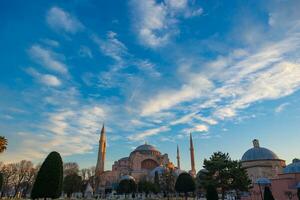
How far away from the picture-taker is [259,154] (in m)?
48.5

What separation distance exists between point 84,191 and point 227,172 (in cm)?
3392

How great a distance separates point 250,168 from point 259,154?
3.56 meters

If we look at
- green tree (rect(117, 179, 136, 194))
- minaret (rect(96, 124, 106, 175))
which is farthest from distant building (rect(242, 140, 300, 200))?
minaret (rect(96, 124, 106, 175))

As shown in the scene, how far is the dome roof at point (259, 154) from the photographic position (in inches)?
1885

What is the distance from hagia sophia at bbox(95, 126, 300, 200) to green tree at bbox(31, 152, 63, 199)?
76.6 ft

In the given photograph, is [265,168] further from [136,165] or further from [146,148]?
[146,148]

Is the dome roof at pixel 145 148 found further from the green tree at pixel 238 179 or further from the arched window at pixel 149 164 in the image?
the green tree at pixel 238 179

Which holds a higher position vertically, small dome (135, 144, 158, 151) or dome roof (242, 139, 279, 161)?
small dome (135, 144, 158, 151)

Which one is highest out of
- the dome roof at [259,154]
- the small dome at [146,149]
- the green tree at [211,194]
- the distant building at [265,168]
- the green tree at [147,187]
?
the small dome at [146,149]

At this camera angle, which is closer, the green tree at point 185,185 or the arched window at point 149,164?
the green tree at point 185,185

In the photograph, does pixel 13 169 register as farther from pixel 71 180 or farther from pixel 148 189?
pixel 148 189

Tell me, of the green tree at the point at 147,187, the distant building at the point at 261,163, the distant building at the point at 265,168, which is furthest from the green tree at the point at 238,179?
the distant building at the point at 261,163

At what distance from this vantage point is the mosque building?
210ft

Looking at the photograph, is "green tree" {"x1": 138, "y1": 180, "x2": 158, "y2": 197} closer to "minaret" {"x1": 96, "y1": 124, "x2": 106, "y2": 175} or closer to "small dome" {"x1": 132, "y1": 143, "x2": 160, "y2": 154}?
"minaret" {"x1": 96, "y1": 124, "x2": 106, "y2": 175}
